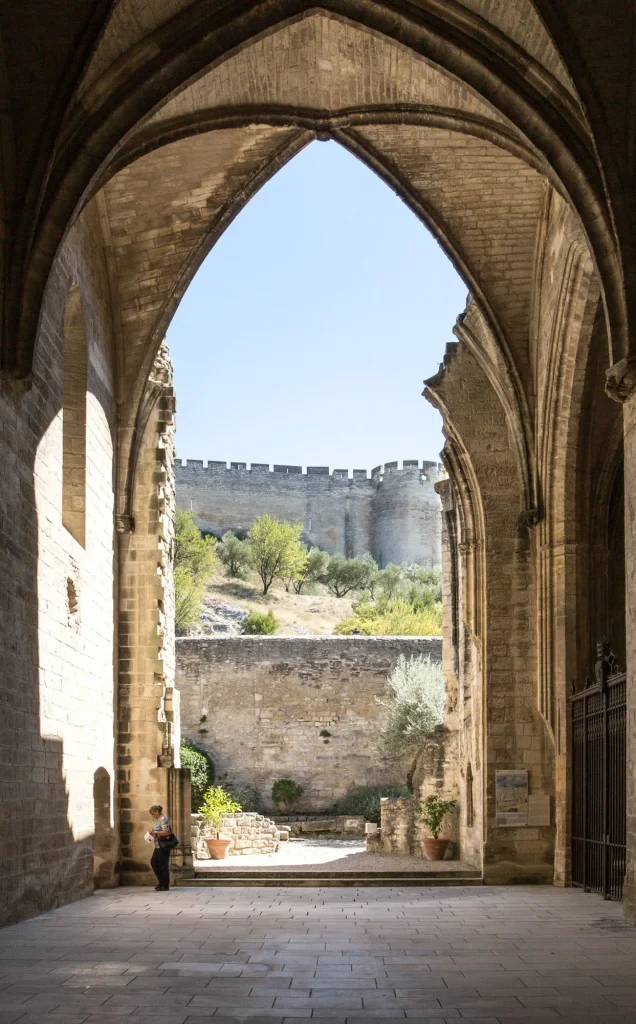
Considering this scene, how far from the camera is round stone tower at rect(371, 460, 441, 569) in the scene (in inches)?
2366

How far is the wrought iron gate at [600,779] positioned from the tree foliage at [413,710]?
12.1m

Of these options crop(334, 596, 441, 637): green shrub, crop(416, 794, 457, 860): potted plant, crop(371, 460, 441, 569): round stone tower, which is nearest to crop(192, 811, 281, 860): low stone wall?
crop(416, 794, 457, 860): potted plant

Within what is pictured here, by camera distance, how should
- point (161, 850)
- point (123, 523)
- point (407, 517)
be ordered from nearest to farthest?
point (161, 850)
point (123, 523)
point (407, 517)

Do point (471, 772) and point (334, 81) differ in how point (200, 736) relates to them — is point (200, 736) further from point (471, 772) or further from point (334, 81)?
point (334, 81)

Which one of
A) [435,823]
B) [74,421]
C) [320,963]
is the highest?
[74,421]

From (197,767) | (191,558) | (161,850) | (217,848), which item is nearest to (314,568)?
(191,558)

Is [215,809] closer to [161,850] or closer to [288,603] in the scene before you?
[161,850]

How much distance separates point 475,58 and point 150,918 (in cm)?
704

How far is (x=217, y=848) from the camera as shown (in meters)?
17.9

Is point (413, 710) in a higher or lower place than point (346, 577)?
lower

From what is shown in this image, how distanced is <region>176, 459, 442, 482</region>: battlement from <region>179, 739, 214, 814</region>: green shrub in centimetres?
3514

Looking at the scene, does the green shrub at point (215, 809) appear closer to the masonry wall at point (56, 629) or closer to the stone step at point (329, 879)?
the stone step at point (329, 879)

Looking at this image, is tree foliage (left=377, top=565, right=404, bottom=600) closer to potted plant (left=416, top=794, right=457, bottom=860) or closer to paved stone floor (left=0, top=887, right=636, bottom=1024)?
potted plant (left=416, top=794, right=457, bottom=860)

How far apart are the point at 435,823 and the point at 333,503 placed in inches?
1854
